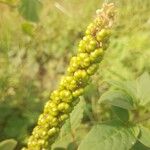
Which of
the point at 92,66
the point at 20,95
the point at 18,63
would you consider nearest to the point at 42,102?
the point at 20,95

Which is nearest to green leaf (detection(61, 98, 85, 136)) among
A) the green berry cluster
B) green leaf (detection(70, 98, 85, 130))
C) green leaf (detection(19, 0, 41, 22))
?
A: green leaf (detection(70, 98, 85, 130))

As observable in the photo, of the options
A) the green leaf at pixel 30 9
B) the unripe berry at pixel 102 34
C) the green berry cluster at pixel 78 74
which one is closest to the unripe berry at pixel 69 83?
the green berry cluster at pixel 78 74

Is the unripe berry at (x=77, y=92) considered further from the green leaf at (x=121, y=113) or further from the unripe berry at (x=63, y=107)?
the green leaf at (x=121, y=113)

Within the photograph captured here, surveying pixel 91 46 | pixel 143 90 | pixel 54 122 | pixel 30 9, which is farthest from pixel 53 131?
pixel 30 9

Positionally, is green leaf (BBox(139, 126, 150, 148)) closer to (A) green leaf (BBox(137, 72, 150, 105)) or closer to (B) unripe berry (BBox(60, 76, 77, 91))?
(A) green leaf (BBox(137, 72, 150, 105))

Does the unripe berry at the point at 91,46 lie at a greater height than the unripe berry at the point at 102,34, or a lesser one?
lesser

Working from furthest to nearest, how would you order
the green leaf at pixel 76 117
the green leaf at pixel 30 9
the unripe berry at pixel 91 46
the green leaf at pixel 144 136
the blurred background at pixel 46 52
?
the blurred background at pixel 46 52
the green leaf at pixel 30 9
the green leaf at pixel 76 117
the green leaf at pixel 144 136
the unripe berry at pixel 91 46

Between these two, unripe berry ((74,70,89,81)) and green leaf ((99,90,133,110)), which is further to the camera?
green leaf ((99,90,133,110))
